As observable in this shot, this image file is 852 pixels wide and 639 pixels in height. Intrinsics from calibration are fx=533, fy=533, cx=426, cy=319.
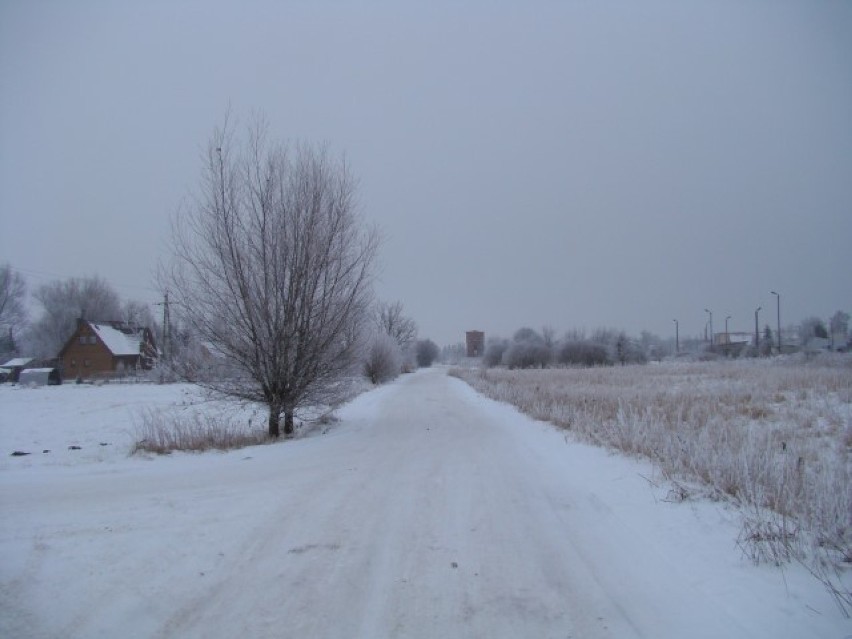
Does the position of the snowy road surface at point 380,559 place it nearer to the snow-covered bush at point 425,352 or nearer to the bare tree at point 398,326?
the bare tree at point 398,326

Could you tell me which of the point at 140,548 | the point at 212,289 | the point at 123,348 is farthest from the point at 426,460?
the point at 123,348

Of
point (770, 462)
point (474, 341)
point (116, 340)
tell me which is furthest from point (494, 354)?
point (770, 462)

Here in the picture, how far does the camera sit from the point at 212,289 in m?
11.2

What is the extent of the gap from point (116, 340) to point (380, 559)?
201 ft

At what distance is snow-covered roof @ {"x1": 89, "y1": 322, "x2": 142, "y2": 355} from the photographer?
54.9 meters

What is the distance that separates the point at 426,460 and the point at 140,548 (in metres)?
4.63

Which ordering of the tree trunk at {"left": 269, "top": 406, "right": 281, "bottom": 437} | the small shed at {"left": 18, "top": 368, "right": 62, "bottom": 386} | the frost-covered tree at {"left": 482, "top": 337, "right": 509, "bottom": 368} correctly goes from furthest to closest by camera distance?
the frost-covered tree at {"left": 482, "top": 337, "right": 509, "bottom": 368} < the small shed at {"left": 18, "top": 368, "right": 62, "bottom": 386} < the tree trunk at {"left": 269, "top": 406, "right": 281, "bottom": 437}

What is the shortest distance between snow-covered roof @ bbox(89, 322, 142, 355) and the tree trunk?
1948 inches

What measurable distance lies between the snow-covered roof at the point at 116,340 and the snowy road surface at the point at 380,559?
54723 millimetres

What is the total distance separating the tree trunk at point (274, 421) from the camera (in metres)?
11.7

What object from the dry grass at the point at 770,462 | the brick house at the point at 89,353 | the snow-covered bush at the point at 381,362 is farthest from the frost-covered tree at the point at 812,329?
the brick house at the point at 89,353

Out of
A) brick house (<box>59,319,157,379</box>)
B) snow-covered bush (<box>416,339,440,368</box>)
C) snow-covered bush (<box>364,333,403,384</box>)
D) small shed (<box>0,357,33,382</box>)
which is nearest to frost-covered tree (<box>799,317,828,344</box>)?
snow-covered bush (<box>416,339,440,368</box>)

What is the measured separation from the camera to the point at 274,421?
1180 cm

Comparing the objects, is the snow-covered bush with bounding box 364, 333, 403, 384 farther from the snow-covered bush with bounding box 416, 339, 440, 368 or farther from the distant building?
the distant building
